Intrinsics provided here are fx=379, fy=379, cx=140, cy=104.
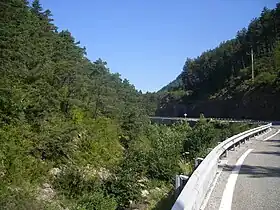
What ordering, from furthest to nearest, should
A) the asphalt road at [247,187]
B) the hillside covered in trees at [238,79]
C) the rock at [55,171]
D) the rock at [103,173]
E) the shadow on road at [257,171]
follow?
the hillside covered in trees at [238,79] → the rock at [103,173] → the rock at [55,171] → the shadow on road at [257,171] → the asphalt road at [247,187]

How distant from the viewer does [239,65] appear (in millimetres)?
127875

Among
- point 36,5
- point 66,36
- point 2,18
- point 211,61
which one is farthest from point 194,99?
point 2,18

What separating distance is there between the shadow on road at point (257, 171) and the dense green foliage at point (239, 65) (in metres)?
63.3

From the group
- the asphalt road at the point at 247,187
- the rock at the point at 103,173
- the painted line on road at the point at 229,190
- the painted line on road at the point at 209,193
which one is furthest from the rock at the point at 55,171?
the painted line on road at the point at 209,193

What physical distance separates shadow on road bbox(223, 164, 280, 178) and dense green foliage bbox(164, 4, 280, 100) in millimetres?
63277

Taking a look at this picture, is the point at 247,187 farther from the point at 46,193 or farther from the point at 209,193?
the point at 46,193

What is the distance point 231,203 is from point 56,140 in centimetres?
1947

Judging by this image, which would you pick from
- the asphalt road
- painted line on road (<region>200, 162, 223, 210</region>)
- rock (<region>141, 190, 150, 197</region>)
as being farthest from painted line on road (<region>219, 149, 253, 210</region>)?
rock (<region>141, 190, 150, 197</region>)

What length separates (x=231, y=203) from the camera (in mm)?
6488

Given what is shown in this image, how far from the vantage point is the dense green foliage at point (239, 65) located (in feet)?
299

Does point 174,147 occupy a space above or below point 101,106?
below

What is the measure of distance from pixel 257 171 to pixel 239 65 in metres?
122

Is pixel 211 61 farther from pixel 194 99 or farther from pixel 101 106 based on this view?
pixel 101 106

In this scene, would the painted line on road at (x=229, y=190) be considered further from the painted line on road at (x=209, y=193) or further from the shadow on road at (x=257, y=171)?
the painted line on road at (x=209, y=193)
